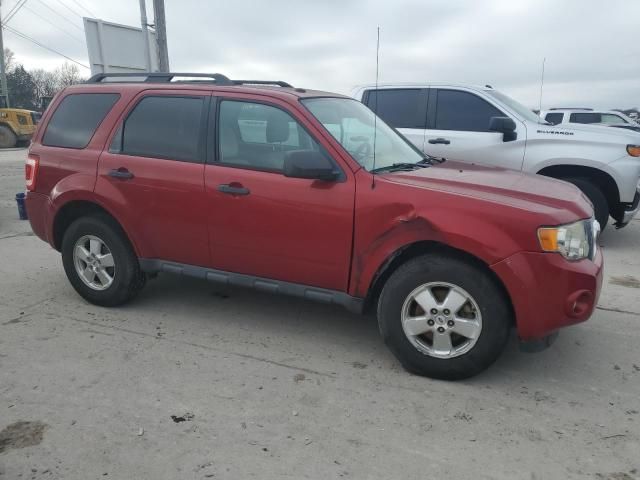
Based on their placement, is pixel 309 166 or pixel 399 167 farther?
pixel 399 167

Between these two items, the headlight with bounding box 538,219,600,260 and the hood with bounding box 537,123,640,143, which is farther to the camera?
the hood with bounding box 537,123,640,143

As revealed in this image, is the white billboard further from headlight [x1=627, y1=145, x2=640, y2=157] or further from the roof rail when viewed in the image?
headlight [x1=627, y1=145, x2=640, y2=157]

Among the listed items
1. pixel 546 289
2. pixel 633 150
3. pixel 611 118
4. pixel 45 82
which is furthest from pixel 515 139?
pixel 45 82

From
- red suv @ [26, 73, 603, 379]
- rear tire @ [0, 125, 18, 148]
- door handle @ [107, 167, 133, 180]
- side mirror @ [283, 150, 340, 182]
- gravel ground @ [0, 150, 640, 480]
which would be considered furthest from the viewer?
rear tire @ [0, 125, 18, 148]

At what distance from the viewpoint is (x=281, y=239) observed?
3.71 m

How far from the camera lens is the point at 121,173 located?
423 cm

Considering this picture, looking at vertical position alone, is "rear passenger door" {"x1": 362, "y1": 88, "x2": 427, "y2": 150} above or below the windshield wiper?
above

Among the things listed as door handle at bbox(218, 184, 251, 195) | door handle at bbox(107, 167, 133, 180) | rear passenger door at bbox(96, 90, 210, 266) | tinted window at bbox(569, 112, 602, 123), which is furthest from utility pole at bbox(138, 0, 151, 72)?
tinted window at bbox(569, 112, 602, 123)

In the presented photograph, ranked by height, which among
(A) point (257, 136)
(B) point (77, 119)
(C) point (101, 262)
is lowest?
(C) point (101, 262)

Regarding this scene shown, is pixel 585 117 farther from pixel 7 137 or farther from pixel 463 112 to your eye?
pixel 7 137

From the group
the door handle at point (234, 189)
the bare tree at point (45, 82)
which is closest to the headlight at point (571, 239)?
the door handle at point (234, 189)

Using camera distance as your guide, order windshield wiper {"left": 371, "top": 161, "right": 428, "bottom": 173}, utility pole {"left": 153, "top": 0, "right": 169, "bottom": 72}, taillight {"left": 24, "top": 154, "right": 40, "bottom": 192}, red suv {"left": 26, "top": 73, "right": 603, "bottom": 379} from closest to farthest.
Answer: red suv {"left": 26, "top": 73, "right": 603, "bottom": 379} → windshield wiper {"left": 371, "top": 161, "right": 428, "bottom": 173} → taillight {"left": 24, "top": 154, "right": 40, "bottom": 192} → utility pole {"left": 153, "top": 0, "right": 169, "bottom": 72}

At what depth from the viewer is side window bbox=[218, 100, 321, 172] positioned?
149 inches

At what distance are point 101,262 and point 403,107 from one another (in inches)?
188
